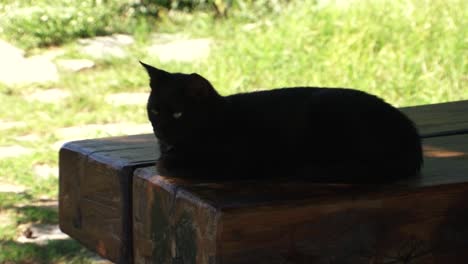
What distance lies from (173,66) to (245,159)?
4618 mm

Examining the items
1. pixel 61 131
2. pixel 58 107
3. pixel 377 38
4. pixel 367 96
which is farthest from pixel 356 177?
pixel 377 38

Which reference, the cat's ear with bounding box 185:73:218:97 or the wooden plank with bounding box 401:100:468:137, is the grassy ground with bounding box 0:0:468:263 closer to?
the wooden plank with bounding box 401:100:468:137

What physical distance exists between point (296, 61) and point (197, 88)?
14.5ft

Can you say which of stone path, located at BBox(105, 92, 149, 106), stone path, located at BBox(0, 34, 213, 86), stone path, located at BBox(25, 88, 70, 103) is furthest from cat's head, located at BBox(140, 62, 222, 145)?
stone path, located at BBox(0, 34, 213, 86)

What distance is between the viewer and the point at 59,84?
6164 millimetres

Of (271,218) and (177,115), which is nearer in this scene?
(271,218)

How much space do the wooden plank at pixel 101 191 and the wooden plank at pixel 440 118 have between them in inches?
29.4

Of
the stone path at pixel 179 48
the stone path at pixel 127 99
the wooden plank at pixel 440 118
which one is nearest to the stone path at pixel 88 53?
the stone path at pixel 179 48

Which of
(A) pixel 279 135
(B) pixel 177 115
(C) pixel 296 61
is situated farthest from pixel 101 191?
(C) pixel 296 61

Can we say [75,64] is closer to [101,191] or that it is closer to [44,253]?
[44,253]

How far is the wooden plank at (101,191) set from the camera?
178 cm

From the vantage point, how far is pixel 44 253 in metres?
3.73

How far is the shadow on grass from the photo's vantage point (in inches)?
144

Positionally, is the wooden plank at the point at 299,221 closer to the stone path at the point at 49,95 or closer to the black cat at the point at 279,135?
the black cat at the point at 279,135
